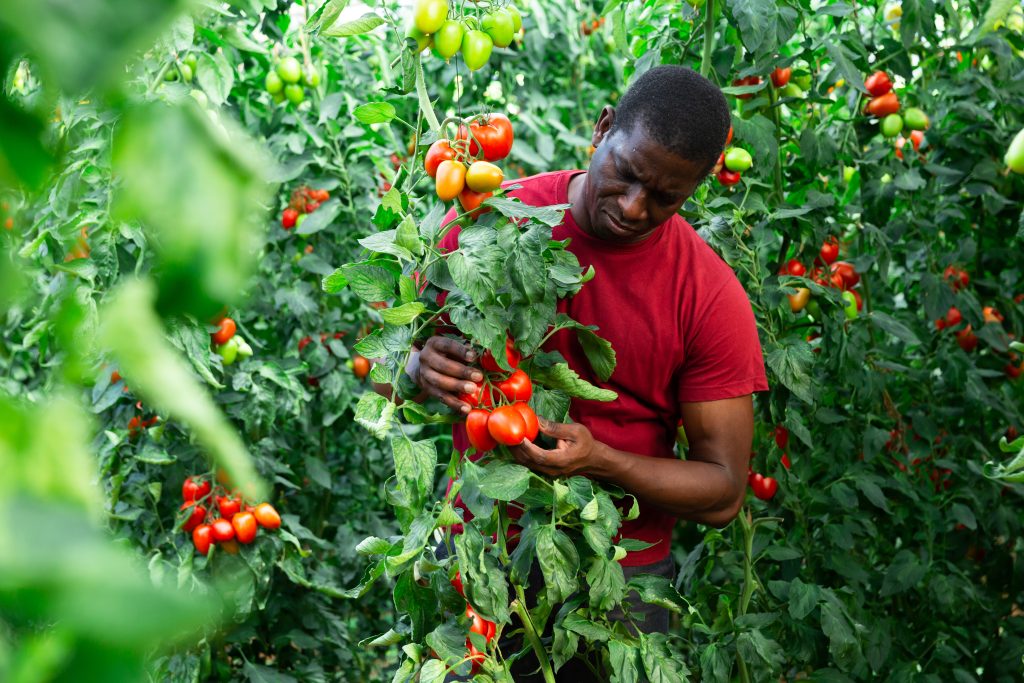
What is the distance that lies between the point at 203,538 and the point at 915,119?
1.81 metres

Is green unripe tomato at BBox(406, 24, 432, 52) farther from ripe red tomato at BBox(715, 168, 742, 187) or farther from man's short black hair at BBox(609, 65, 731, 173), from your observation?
ripe red tomato at BBox(715, 168, 742, 187)

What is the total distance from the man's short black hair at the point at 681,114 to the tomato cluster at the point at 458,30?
0.25 meters

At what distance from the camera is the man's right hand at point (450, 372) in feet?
4.29

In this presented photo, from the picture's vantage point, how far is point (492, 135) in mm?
1314

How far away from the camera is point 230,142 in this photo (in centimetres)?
23

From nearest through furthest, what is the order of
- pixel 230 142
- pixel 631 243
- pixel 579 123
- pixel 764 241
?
pixel 230 142
pixel 631 243
pixel 764 241
pixel 579 123

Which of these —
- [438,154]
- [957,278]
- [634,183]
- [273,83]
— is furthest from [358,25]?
[957,278]

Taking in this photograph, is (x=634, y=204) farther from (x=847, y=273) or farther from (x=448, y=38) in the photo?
(x=847, y=273)

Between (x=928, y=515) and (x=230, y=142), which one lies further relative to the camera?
(x=928, y=515)

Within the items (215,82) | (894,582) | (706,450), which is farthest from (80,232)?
(894,582)

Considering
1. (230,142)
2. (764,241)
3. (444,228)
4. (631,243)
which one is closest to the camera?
(230,142)

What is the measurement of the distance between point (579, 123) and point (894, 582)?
227 cm

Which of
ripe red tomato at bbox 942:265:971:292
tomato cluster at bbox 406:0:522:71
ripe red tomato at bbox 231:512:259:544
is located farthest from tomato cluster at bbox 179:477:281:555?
ripe red tomato at bbox 942:265:971:292

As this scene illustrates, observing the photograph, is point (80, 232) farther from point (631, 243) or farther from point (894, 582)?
point (894, 582)
